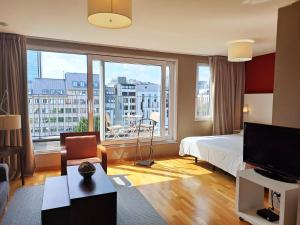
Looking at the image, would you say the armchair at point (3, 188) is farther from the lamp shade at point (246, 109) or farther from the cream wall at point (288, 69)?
the lamp shade at point (246, 109)

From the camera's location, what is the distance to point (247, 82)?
18.2 feet

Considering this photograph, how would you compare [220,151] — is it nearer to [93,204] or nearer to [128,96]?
[128,96]

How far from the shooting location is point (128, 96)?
4.71 meters

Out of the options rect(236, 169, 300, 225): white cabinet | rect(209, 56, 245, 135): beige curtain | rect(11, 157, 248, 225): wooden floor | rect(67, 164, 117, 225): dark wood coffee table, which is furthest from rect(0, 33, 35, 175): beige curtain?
rect(209, 56, 245, 135): beige curtain

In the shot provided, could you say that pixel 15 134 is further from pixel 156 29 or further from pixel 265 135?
pixel 265 135

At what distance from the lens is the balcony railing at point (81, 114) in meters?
4.10

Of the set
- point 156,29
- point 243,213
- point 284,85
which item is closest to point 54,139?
point 156,29

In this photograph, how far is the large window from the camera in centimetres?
405

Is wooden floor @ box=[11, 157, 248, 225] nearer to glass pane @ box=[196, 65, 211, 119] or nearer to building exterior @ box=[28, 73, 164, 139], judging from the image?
building exterior @ box=[28, 73, 164, 139]

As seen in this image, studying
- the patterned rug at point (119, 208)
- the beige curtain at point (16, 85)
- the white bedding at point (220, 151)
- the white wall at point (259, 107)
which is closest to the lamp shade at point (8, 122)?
the beige curtain at point (16, 85)

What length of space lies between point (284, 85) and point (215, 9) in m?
1.14

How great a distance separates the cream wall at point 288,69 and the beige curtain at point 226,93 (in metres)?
2.73

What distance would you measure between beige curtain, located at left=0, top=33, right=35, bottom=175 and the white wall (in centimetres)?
474

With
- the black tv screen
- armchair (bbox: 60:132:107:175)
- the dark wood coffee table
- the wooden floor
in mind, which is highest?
the black tv screen
